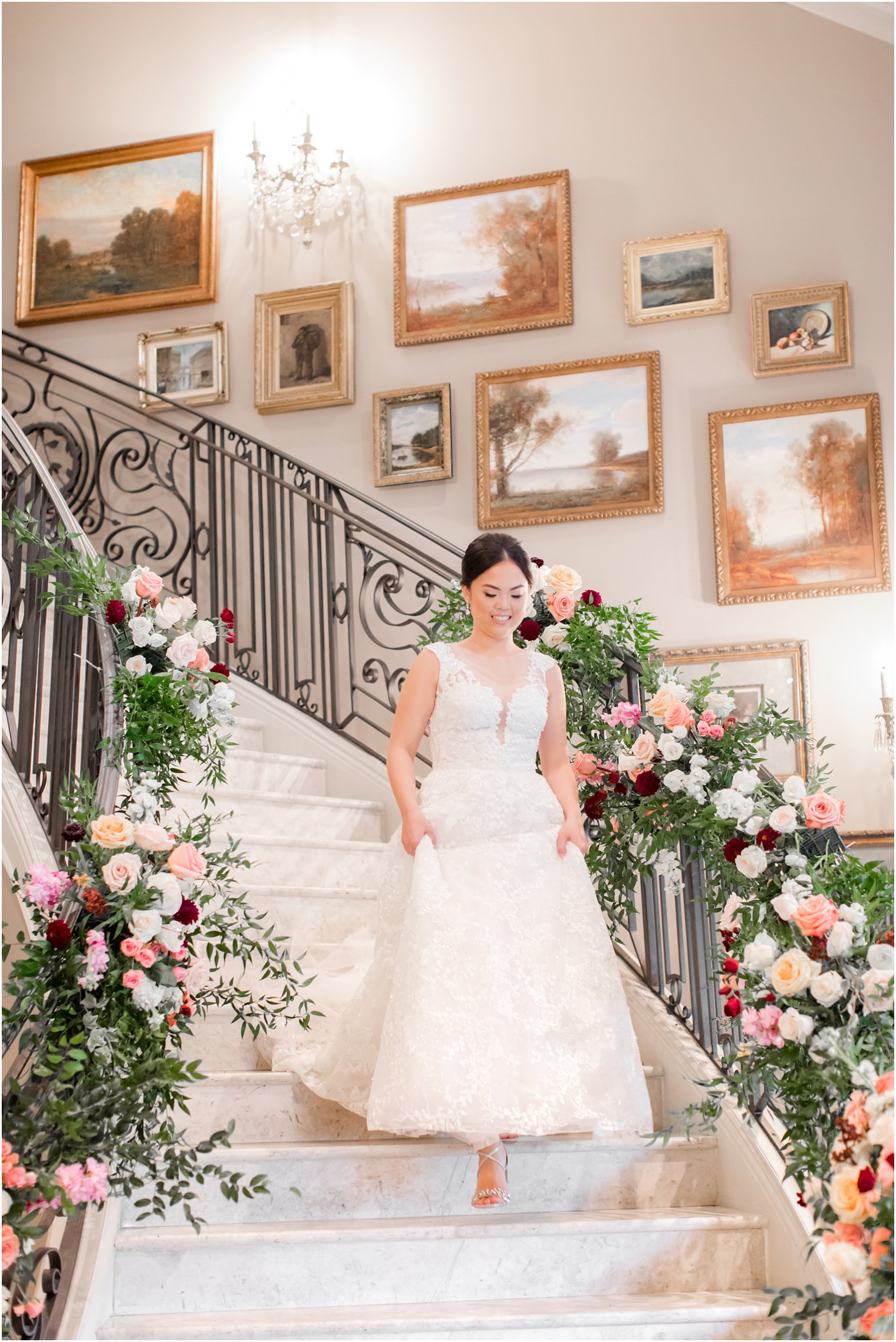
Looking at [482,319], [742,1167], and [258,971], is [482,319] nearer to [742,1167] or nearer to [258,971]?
[258,971]

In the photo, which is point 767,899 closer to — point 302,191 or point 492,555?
point 492,555

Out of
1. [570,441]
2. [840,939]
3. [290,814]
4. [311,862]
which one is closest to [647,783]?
[840,939]

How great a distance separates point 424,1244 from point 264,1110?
25.1 inches

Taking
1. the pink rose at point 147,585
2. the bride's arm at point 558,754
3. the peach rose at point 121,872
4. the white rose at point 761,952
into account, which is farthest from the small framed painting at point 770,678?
the peach rose at point 121,872

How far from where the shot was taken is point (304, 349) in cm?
684

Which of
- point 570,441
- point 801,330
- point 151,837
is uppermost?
point 801,330

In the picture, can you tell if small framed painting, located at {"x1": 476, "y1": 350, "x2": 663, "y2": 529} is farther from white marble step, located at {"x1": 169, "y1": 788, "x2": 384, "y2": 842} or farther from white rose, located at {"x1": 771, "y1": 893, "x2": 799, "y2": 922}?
white rose, located at {"x1": 771, "y1": 893, "x2": 799, "y2": 922}

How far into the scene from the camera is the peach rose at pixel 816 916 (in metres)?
2.42

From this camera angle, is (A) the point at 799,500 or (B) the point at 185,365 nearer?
(A) the point at 799,500

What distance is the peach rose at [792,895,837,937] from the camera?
2.42 m

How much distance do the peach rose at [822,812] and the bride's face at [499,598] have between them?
968mm

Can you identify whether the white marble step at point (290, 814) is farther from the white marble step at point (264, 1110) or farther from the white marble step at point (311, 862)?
the white marble step at point (264, 1110)

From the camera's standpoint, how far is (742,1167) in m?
3.12

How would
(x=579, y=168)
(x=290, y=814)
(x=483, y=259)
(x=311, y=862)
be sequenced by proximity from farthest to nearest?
(x=483, y=259), (x=579, y=168), (x=290, y=814), (x=311, y=862)
